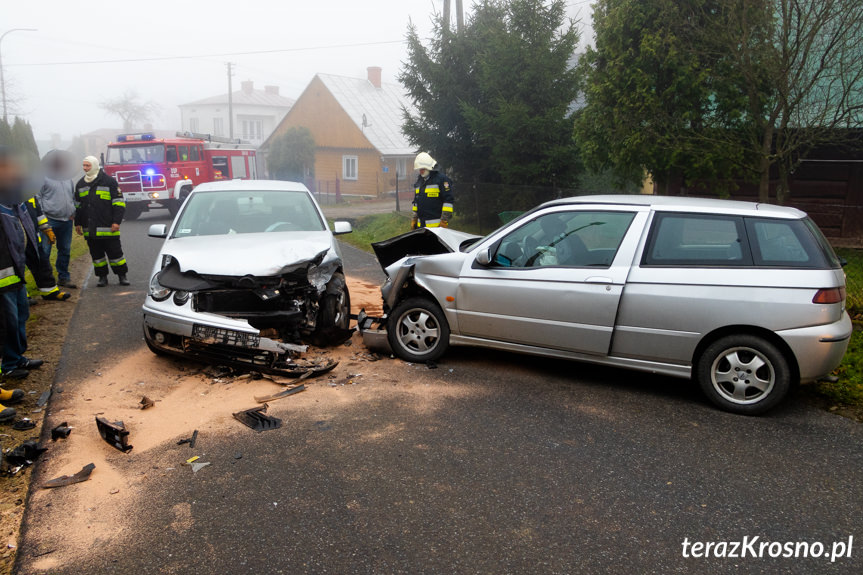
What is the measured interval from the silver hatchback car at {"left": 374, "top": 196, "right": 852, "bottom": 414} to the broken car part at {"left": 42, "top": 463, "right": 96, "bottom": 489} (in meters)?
2.95

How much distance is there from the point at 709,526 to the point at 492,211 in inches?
455

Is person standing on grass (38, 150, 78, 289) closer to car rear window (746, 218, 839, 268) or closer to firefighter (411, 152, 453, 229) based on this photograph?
firefighter (411, 152, 453, 229)

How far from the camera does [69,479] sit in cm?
392

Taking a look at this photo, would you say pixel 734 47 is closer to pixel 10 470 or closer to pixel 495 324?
pixel 495 324

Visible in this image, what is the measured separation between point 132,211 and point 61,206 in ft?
40.1

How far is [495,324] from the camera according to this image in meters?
5.73

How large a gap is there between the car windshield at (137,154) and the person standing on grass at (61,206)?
11.7 metres

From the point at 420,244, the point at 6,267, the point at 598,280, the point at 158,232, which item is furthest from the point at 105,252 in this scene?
the point at 598,280

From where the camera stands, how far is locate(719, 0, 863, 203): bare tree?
8633 mm

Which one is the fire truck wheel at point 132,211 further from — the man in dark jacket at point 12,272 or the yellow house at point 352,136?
the man in dark jacket at point 12,272

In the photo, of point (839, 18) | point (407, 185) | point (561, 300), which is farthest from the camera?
point (407, 185)

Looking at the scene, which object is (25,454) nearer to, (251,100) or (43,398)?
(43,398)

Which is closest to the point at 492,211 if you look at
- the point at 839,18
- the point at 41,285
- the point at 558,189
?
the point at 558,189

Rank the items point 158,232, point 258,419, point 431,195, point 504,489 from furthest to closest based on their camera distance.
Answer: point 431,195
point 158,232
point 258,419
point 504,489
